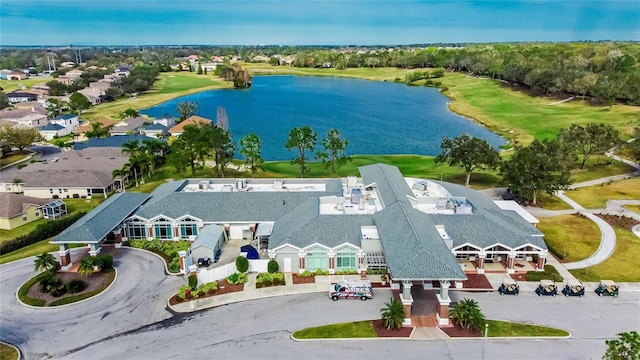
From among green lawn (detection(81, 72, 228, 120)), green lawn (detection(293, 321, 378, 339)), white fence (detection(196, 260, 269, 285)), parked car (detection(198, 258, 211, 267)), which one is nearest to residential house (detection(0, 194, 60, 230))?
parked car (detection(198, 258, 211, 267))

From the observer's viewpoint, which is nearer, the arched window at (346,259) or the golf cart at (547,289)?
the golf cart at (547,289)

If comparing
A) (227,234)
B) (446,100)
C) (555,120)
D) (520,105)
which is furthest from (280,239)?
(446,100)

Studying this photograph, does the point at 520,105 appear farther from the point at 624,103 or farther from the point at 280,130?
the point at 280,130

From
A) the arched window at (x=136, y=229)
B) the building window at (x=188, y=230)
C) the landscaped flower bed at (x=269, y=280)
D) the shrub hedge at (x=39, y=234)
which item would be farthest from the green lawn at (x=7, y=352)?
the shrub hedge at (x=39, y=234)

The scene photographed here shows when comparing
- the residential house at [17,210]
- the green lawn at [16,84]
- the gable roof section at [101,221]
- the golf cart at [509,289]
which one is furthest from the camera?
the green lawn at [16,84]

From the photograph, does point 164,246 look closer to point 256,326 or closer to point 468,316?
point 256,326

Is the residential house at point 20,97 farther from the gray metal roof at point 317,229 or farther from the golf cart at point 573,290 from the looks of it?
the golf cart at point 573,290

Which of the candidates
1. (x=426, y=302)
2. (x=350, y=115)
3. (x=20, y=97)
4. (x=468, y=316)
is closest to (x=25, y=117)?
(x=20, y=97)
